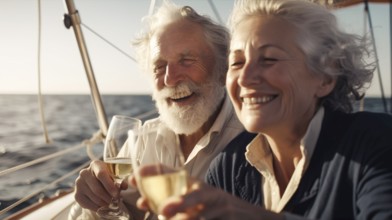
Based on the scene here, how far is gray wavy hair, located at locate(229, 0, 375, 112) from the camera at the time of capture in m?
1.51

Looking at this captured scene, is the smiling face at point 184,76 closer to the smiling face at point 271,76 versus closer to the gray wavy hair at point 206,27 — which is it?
the gray wavy hair at point 206,27

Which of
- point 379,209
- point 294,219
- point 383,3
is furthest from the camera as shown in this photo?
point 383,3

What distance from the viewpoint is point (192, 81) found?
2340 millimetres

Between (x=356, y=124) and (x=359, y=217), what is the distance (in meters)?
0.34

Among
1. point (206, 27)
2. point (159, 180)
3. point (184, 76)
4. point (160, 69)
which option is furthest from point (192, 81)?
point (159, 180)

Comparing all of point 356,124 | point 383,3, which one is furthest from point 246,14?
point 383,3

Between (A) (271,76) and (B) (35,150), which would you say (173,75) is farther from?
(B) (35,150)

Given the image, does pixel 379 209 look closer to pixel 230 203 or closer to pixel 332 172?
pixel 332 172

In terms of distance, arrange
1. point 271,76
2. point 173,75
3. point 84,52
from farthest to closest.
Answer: point 84,52 → point 173,75 → point 271,76

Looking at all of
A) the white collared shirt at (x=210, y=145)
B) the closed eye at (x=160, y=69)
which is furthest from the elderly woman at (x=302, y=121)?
the closed eye at (x=160, y=69)

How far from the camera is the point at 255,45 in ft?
4.79

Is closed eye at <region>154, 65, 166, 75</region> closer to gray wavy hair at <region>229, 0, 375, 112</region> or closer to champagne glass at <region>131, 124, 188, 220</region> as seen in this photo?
gray wavy hair at <region>229, 0, 375, 112</region>

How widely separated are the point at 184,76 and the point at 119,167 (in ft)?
3.22

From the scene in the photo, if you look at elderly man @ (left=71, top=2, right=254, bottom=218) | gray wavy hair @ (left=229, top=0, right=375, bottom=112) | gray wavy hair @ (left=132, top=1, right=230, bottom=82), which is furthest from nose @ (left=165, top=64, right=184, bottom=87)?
gray wavy hair @ (left=229, top=0, right=375, bottom=112)
